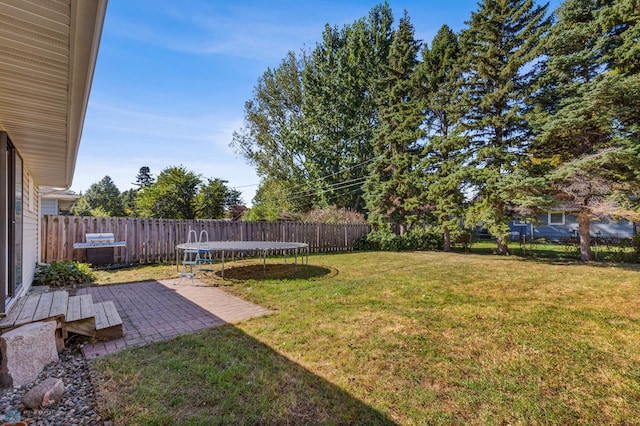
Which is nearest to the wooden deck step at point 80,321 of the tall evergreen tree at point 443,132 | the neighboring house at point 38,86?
the neighboring house at point 38,86

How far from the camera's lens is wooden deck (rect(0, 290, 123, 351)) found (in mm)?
3184

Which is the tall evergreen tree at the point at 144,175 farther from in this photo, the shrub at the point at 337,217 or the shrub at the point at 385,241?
the shrub at the point at 385,241

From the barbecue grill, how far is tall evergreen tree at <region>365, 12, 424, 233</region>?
12062 millimetres

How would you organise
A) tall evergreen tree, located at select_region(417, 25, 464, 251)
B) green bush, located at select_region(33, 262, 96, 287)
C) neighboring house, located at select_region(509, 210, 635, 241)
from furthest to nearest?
1. neighboring house, located at select_region(509, 210, 635, 241)
2. tall evergreen tree, located at select_region(417, 25, 464, 251)
3. green bush, located at select_region(33, 262, 96, 287)

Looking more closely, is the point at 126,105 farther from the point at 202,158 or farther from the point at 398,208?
the point at 398,208

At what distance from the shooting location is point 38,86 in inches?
101

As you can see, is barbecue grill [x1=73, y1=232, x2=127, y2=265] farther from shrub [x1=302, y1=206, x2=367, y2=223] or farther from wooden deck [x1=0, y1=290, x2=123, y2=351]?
shrub [x1=302, y1=206, x2=367, y2=223]

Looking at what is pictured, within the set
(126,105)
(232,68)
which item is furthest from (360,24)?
(126,105)

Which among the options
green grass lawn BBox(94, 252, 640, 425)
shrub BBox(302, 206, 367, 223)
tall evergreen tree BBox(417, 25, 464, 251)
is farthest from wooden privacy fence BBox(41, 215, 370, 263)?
green grass lawn BBox(94, 252, 640, 425)

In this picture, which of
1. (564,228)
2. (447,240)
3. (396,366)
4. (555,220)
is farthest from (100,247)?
(564,228)

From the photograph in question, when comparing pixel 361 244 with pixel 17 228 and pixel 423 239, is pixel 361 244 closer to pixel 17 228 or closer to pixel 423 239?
pixel 423 239

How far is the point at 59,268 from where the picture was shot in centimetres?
694

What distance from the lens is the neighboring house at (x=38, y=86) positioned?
5.52ft

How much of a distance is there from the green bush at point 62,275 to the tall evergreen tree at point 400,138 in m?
12.9
